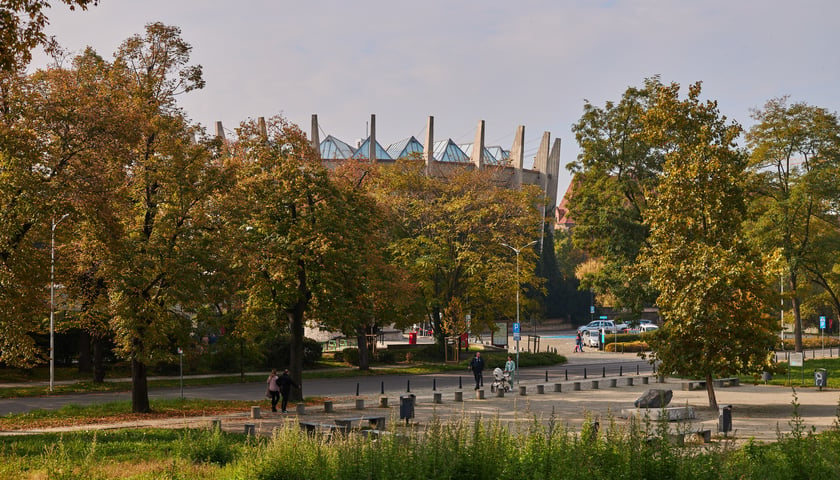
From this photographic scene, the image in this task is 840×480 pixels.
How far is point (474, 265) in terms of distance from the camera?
50.8 m

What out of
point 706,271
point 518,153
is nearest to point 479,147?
point 518,153

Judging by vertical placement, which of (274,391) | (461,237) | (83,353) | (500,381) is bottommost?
(500,381)

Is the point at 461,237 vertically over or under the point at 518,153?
under

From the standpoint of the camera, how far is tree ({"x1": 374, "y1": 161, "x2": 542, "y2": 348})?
168 ft

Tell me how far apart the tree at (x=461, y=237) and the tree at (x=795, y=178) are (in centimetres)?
1407

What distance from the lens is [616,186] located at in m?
43.0

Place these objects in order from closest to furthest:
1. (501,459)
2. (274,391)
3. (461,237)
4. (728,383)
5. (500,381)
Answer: (501,459) → (274,391) → (500,381) → (728,383) → (461,237)

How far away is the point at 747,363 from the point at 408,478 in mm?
19206

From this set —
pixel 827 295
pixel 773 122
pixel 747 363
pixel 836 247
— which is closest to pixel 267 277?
pixel 747 363

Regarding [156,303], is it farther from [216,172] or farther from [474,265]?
[474,265]

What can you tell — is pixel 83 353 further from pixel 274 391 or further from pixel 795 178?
pixel 795 178

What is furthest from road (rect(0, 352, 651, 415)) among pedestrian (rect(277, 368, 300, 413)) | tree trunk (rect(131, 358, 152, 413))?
tree trunk (rect(131, 358, 152, 413))

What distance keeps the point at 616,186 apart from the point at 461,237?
48.1 ft

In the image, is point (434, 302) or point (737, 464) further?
point (434, 302)
